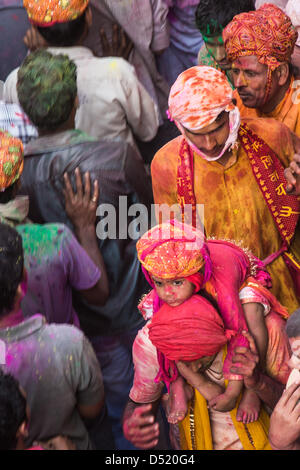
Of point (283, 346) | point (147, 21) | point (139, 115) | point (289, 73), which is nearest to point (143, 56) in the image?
point (147, 21)

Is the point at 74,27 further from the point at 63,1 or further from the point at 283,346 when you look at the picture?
the point at 283,346

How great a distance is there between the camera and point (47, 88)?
3.22 m

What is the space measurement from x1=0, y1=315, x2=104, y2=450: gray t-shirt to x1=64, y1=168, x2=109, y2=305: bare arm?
2.10 feet

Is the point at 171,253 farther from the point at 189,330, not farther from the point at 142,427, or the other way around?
the point at 142,427

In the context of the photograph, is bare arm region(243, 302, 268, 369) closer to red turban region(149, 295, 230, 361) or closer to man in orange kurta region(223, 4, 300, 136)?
red turban region(149, 295, 230, 361)

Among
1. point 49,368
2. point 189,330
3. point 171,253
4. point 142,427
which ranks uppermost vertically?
point 171,253

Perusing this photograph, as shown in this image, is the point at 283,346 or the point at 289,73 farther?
the point at 289,73

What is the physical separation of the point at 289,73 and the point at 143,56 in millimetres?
1450

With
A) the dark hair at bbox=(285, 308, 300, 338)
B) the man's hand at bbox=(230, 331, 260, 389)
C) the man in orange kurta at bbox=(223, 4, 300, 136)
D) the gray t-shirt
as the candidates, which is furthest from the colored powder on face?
the man in orange kurta at bbox=(223, 4, 300, 136)

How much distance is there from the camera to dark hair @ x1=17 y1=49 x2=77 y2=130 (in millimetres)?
3229

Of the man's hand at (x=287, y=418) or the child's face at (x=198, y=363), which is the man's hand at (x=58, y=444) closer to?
the child's face at (x=198, y=363)

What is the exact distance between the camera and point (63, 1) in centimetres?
375

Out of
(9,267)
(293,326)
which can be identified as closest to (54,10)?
(9,267)

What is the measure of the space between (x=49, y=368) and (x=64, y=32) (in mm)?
2000
